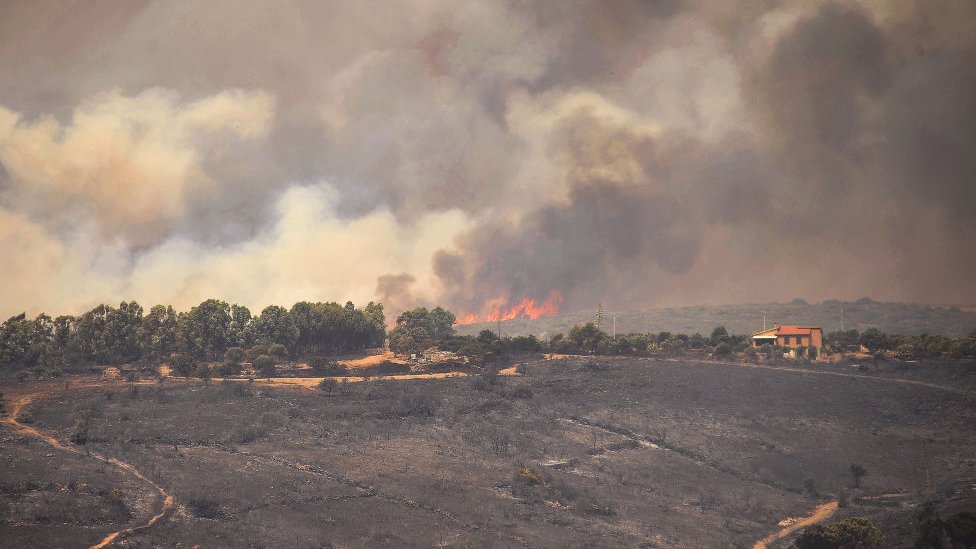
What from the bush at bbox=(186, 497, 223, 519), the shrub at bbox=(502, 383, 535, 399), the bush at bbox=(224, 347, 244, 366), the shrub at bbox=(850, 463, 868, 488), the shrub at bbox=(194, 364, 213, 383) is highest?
the bush at bbox=(224, 347, 244, 366)

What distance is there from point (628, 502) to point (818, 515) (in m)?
19.1

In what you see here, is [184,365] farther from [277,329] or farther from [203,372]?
[277,329]

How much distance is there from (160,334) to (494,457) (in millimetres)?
60513

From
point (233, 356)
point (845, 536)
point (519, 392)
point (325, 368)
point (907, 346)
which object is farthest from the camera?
point (907, 346)

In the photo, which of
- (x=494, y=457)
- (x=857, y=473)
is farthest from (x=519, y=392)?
(x=857, y=473)

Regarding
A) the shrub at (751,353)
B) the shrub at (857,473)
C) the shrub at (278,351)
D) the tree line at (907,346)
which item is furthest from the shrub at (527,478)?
the tree line at (907,346)

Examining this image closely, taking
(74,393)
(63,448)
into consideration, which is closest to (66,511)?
(63,448)

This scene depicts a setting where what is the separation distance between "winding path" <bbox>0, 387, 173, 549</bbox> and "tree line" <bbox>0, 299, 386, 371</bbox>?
18986mm

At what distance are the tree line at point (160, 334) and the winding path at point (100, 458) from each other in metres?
19.0

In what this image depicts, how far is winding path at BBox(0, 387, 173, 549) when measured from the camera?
61.2 meters

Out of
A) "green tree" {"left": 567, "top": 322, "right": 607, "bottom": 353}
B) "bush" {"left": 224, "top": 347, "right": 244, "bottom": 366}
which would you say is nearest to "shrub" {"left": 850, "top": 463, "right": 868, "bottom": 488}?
"green tree" {"left": 567, "top": 322, "right": 607, "bottom": 353}

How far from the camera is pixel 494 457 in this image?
304ft

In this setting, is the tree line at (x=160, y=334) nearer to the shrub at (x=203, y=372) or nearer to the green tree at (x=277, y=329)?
the green tree at (x=277, y=329)

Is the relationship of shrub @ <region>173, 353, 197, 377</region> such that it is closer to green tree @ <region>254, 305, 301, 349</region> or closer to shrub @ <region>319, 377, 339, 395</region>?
green tree @ <region>254, 305, 301, 349</region>
